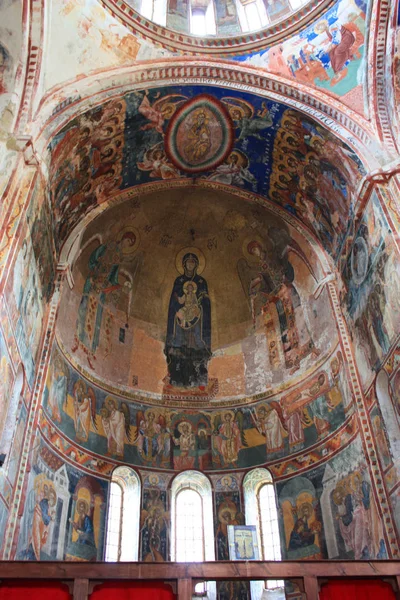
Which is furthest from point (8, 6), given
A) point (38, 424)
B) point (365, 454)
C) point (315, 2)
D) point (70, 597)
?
point (365, 454)

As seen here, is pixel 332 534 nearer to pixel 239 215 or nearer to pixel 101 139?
pixel 239 215

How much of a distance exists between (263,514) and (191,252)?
8671 millimetres

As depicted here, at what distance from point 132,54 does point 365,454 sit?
37.1 ft

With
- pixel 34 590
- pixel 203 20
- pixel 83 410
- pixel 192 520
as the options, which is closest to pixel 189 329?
pixel 83 410

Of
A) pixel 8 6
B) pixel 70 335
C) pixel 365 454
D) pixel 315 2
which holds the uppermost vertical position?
pixel 315 2

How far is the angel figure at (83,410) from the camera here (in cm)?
1491

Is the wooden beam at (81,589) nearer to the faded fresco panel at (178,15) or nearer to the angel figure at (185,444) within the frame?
the angel figure at (185,444)

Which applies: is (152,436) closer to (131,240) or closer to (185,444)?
(185,444)

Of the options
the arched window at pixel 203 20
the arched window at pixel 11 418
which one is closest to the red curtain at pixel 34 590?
the arched window at pixel 11 418

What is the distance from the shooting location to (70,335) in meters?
15.6

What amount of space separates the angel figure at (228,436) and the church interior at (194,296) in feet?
0.20

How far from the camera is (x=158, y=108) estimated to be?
1501 cm

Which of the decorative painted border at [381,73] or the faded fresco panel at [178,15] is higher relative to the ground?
the faded fresco panel at [178,15]

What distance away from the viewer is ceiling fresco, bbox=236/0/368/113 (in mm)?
13734
